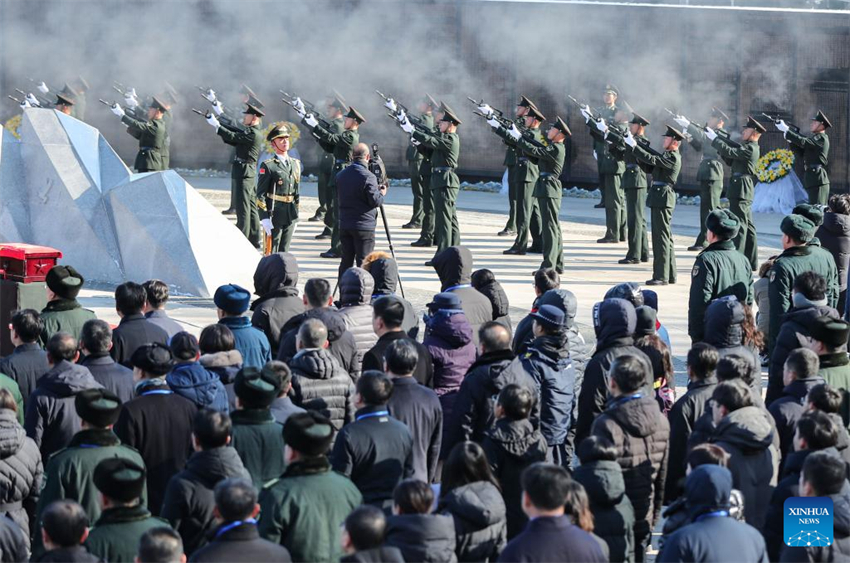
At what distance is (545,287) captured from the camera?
843cm

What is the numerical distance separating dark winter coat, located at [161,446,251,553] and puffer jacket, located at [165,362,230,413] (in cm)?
93

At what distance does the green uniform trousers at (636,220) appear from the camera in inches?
634

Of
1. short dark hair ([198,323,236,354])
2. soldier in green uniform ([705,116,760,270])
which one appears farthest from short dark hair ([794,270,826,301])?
soldier in green uniform ([705,116,760,270])

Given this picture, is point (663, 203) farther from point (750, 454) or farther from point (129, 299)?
point (750, 454)

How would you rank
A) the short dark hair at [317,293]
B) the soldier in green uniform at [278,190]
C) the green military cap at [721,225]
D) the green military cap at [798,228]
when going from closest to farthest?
the short dark hair at [317,293] < the green military cap at [798,228] < the green military cap at [721,225] < the soldier in green uniform at [278,190]

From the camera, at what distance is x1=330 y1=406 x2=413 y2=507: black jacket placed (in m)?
5.65

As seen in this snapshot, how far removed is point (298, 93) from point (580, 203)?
18.0ft

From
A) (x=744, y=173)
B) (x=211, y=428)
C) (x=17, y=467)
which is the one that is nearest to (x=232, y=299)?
(x=17, y=467)

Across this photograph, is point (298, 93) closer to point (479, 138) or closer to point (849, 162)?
point (479, 138)

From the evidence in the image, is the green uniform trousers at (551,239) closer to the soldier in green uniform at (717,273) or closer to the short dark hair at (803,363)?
the soldier in green uniform at (717,273)

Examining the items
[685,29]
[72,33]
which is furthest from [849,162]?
[72,33]

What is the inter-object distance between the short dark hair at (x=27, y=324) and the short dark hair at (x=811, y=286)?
445 cm

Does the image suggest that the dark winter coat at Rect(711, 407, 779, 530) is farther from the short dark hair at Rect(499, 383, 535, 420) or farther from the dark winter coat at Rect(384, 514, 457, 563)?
the dark winter coat at Rect(384, 514, 457, 563)

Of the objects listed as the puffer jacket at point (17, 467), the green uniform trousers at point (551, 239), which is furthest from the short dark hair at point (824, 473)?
the green uniform trousers at point (551, 239)
